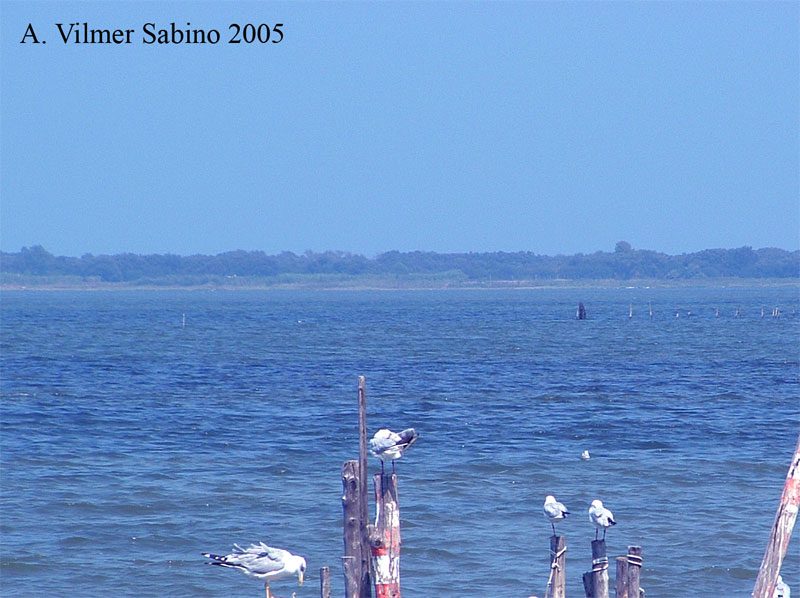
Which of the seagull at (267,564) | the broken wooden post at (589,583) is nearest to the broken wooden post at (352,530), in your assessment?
the seagull at (267,564)

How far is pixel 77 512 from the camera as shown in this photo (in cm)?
1798

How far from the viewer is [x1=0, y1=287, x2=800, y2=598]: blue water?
49.0 ft

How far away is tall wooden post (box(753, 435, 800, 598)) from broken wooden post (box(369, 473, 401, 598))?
470cm

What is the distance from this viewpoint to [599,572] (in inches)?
374

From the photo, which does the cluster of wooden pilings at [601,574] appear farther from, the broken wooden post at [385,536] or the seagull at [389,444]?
A: the seagull at [389,444]

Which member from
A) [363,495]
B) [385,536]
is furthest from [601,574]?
[363,495]

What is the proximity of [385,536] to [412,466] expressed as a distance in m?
12.0

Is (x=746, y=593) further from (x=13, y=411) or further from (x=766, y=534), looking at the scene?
(x=13, y=411)

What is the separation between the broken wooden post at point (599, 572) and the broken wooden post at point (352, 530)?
206 cm

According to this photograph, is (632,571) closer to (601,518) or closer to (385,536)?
(601,518)

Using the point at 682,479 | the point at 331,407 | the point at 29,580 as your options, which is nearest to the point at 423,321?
the point at 331,407

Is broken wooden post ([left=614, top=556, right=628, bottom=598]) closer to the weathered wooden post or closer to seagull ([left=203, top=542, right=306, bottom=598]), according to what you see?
the weathered wooden post

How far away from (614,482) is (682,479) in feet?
4.42

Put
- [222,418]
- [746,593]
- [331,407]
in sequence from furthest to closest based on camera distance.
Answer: [331,407]
[222,418]
[746,593]
